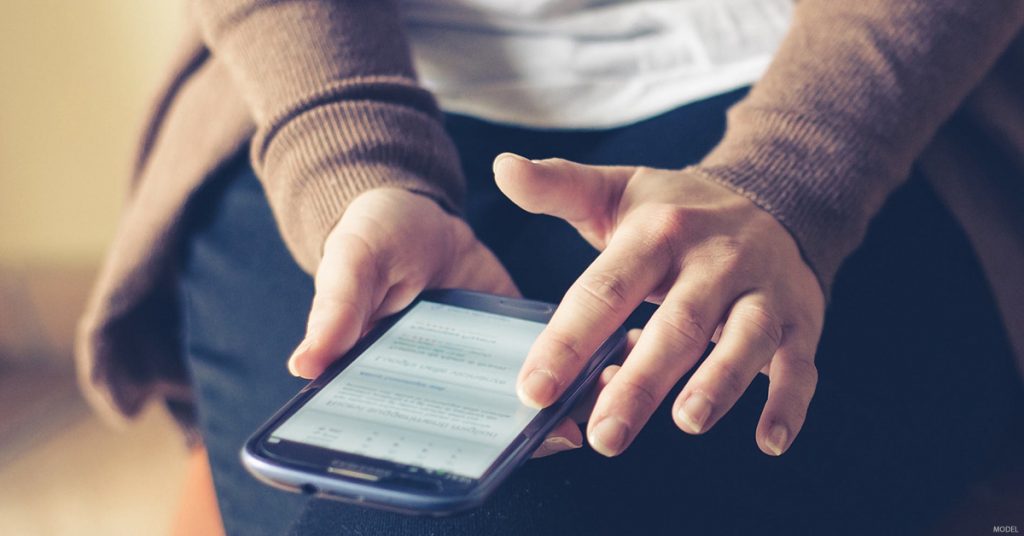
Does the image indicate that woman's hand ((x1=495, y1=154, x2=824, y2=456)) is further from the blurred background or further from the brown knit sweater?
the blurred background

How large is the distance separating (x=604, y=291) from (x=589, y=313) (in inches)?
0.5

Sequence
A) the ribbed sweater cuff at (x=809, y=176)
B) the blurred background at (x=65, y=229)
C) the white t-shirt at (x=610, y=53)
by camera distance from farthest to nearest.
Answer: the blurred background at (x=65, y=229), the white t-shirt at (x=610, y=53), the ribbed sweater cuff at (x=809, y=176)

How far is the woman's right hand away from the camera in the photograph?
1.39 ft

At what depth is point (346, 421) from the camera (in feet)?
1.31

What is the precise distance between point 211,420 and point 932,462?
446mm

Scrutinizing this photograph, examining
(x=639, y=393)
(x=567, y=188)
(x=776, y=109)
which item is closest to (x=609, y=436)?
(x=639, y=393)

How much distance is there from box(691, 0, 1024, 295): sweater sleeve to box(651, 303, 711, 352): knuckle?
3.8 inches

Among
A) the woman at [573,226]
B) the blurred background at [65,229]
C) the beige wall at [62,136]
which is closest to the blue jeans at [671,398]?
the woman at [573,226]

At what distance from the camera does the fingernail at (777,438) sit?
40cm

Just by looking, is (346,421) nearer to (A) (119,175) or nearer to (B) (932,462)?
(B) (932,462)

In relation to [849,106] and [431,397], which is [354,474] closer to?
[431,397]

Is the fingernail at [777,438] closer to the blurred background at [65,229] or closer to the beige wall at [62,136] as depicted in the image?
the blurred background at [65,229]

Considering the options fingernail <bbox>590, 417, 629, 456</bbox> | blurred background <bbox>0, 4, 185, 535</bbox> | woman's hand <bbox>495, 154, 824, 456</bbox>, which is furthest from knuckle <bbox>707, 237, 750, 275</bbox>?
blurred background <bbox>0, 4, 185, 535</bbox>

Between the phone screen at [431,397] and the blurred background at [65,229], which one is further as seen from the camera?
the blurred background at [65,229]
